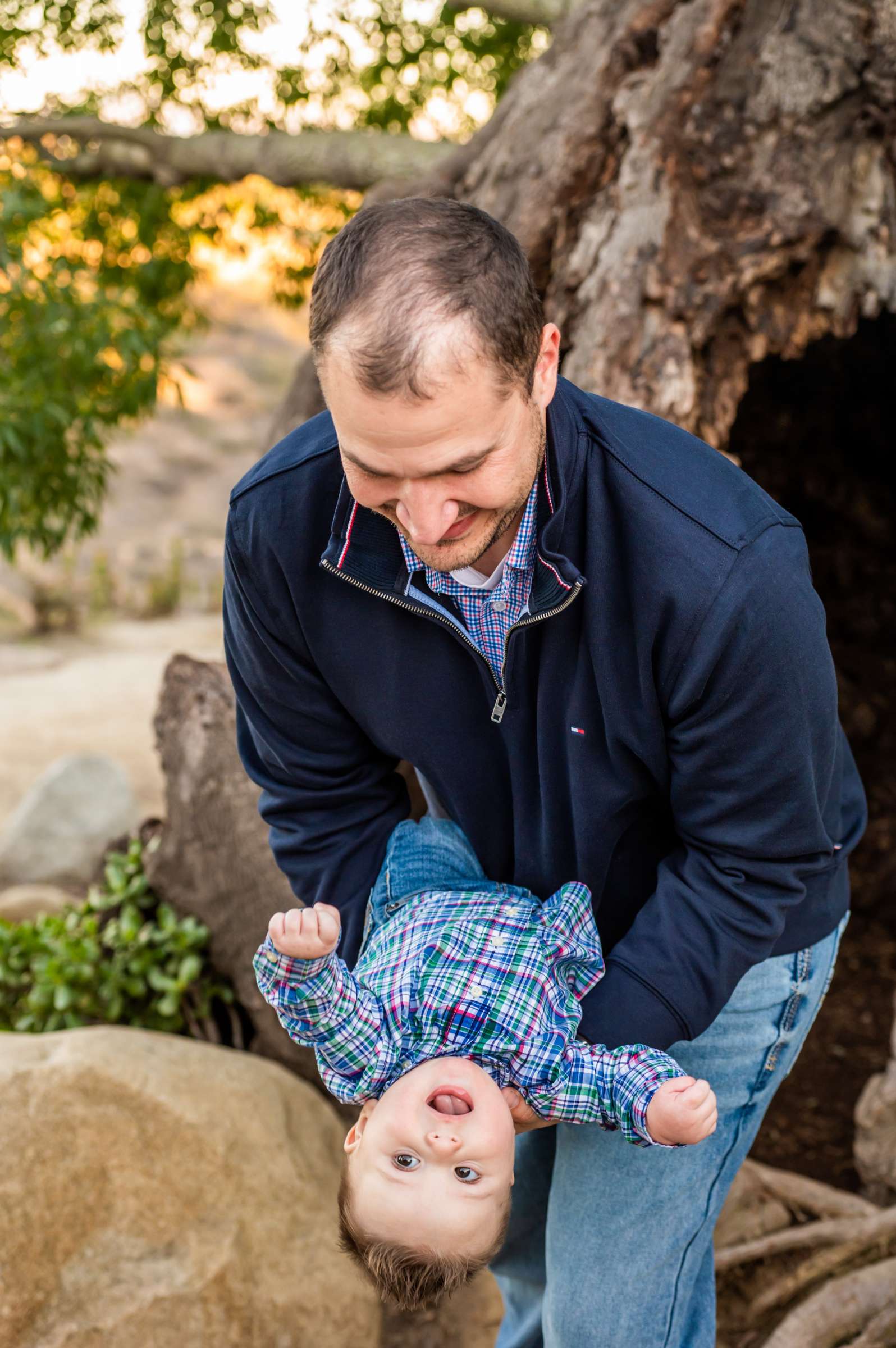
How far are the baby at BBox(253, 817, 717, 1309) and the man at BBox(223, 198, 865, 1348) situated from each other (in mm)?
70

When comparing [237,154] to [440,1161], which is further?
[237,154]

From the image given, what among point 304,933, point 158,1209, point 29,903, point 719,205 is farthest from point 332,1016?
point 29,903

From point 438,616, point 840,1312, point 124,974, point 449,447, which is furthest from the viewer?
point 124,974

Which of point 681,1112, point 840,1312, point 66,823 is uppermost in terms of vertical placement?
point 681,1112

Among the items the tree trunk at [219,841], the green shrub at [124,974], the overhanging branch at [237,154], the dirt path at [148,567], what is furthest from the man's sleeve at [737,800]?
the overhanging branch at [237,154]

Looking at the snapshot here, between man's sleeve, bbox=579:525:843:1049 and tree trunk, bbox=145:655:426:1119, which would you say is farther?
tree trunk, bbox=145:655:426:1119

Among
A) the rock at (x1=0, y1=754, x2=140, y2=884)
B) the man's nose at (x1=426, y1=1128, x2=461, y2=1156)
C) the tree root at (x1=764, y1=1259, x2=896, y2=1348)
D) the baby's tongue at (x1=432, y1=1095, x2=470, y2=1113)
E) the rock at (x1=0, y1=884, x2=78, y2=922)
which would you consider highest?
the baby's tongue at (x1=432, y1=1095, x2=470, y2=1113)

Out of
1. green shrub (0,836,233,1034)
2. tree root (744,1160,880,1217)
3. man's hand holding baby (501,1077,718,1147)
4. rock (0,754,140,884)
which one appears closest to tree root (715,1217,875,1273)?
tree root (744,1160,880,1217)

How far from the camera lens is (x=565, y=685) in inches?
62.4

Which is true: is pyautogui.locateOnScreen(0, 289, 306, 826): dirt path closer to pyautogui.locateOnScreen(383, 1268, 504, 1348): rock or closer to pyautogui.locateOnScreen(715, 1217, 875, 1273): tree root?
pyautogui.locateOnScreen(383, 1268, 504, 1348): rock

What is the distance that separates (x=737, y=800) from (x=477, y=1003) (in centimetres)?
49

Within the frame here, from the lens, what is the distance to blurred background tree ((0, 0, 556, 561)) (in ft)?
11.9

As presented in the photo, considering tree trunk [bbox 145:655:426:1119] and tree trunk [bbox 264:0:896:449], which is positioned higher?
tree trunk [bbox 264:0:896:449]

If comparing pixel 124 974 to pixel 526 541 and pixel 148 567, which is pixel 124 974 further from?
pixel 148 567
